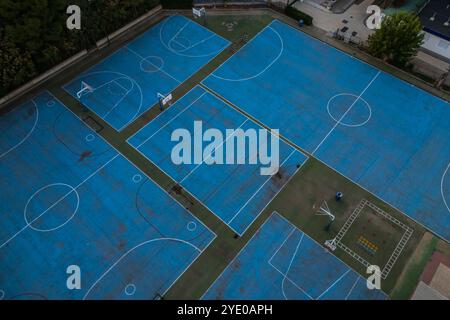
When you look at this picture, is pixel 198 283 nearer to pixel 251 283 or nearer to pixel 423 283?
pixel 251 283

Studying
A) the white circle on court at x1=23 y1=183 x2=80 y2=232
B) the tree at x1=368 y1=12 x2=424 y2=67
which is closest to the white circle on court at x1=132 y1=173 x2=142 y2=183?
the white circle on court at x1=23 y1=183 x2=80 y2=232

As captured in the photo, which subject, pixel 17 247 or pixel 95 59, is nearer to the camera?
pixel 17 247

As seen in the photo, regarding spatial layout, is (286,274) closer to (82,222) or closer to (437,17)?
(82,222)

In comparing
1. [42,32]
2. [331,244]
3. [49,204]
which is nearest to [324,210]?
[331,244]

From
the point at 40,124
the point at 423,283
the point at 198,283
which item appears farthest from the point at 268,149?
the point at 40,124

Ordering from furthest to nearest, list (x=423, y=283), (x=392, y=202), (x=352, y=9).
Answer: (x=352, y=9) < (x=392, y=202) < (x=423, y=283)

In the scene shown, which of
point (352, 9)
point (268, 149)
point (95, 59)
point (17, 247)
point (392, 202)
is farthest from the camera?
point (352, 9)

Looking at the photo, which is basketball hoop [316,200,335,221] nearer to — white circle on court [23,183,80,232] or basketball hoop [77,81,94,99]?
white circle on court [23,183,80,232]
